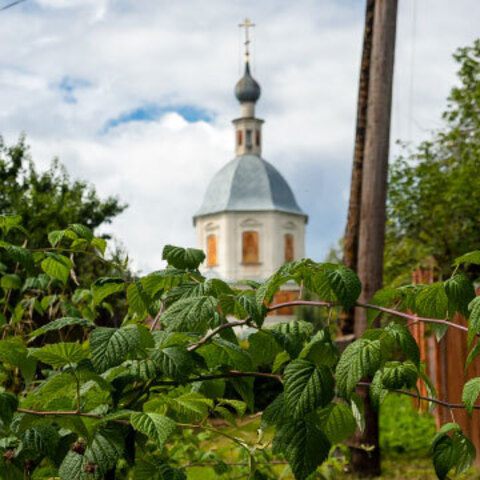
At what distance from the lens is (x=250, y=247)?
135 ft

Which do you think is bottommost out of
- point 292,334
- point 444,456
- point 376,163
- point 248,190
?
point 444,456

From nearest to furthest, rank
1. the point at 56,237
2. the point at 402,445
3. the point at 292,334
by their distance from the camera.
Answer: the point at 292,334, the point at 56,237, the point at 402,445

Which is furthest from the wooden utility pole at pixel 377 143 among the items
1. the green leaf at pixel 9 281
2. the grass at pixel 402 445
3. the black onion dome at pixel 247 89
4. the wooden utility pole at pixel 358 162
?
the black onion dome at pixel 247 89

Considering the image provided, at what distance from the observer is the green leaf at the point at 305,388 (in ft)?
3.76

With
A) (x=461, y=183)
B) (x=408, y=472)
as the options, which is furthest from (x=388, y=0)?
(x=461, y=183)

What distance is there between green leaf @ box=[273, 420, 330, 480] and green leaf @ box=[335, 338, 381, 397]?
0.11m

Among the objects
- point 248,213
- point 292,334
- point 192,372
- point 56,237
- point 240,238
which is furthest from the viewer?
point 248,213

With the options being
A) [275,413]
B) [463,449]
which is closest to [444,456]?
[463,449]

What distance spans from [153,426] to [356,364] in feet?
1.08

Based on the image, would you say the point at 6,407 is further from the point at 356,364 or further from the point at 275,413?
the point at 356,364

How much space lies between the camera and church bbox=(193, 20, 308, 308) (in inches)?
1619

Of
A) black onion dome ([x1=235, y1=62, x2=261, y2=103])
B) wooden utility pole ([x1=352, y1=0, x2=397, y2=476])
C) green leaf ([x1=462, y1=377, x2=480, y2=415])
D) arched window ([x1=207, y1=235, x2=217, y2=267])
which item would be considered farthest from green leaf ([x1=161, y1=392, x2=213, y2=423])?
black onion dome ([x1=235, y1=62, x2=261, y2=103])

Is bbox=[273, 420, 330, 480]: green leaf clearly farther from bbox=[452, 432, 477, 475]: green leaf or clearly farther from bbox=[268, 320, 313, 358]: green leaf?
bbox=[452, 432, 477, 475]: green leaf

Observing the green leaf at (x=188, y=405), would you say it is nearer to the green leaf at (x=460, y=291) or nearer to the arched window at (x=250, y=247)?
the green leaf at (x=460, y=291)
